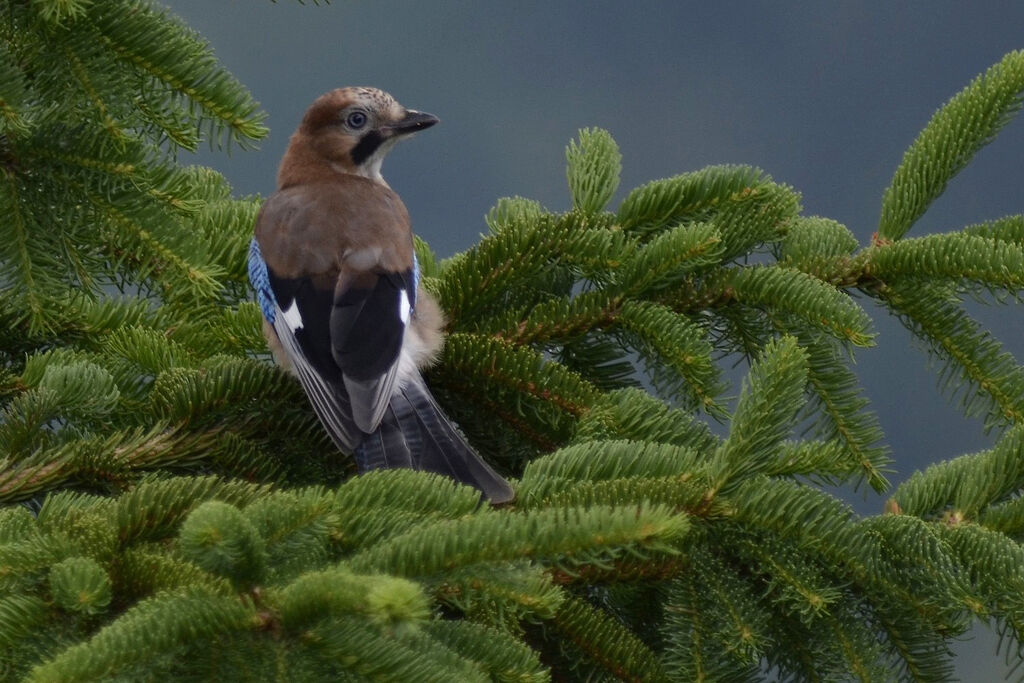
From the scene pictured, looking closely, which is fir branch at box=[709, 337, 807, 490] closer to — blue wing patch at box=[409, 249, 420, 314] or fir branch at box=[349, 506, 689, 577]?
fir branch at box=[349, 506, 689, 577]

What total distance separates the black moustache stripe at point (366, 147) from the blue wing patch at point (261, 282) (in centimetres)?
111

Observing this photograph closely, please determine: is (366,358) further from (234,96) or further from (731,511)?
(731,511)

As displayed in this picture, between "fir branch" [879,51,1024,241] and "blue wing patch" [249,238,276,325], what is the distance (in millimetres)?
1685

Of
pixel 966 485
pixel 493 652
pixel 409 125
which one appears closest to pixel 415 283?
pixel 409 125

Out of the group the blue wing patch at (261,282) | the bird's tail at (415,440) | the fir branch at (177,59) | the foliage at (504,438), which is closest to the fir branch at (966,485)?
the foliage at (504,438)

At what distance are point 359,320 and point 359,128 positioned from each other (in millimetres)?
1605

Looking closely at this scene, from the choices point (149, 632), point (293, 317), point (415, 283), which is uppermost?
point (415, 283)

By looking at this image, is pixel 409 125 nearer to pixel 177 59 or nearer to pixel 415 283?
pixel 415 283

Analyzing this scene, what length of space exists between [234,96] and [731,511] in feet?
4.68

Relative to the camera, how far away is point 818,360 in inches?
129

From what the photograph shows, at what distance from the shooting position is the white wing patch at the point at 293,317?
346 cm

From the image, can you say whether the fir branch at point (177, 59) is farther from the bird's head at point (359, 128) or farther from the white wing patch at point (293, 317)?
the bird's head at point (359, 128)

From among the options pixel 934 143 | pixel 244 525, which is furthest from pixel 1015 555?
pixel 934 143

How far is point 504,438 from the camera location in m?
3.31
